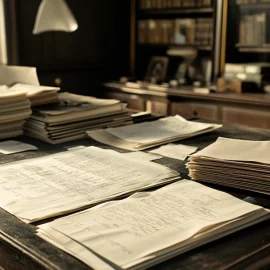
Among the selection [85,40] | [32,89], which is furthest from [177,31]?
[32,89]

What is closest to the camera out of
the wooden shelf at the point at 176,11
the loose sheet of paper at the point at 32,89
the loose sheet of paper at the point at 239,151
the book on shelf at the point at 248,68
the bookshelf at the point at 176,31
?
the loose sheet of paper at the point at 239,151

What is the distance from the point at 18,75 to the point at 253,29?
2.11 m

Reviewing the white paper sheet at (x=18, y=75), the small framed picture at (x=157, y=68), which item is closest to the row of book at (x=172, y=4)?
the small framed picture at (x=157, y=68)

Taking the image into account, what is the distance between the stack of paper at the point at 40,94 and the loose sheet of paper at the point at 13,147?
0.74 ft

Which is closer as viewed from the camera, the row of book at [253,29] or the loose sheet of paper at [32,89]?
the loose sheet of paper at [32,89]

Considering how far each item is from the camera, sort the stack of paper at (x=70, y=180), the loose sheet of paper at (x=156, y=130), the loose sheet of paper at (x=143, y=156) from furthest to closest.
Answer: the loose sheet of paper at (x=156, y=130) → the loose sheet of paper at (x=143, y=156) → the stack of paper at (x=70, y=180)

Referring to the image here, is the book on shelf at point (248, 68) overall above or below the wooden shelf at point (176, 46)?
below

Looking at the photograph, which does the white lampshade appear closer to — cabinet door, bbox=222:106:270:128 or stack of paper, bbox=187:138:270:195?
stack of paper, bbox=187:138:270:195

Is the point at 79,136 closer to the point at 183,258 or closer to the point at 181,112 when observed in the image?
the point at 183,258

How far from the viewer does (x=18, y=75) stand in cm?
217

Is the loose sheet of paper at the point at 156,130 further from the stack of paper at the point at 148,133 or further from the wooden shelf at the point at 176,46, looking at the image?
the wooden shelf at the point at 176,46

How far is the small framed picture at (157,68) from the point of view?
429 cm

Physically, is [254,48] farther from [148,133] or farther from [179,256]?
[179,256]

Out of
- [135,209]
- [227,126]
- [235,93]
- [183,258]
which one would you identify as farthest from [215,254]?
[235,93]
